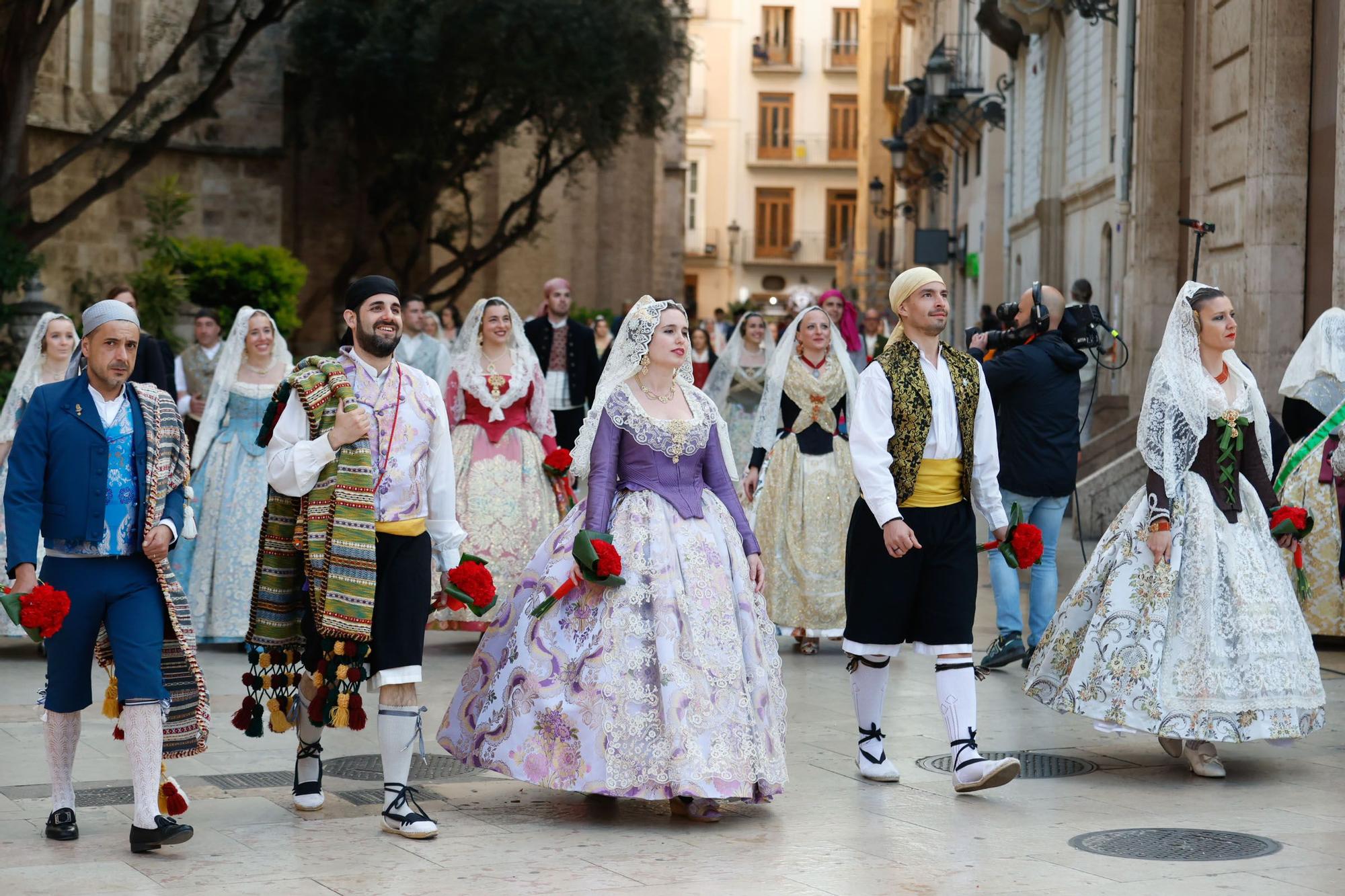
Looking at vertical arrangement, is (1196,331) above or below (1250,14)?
below

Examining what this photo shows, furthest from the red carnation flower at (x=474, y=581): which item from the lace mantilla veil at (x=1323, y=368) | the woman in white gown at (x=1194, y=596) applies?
the lace mantilla veil at (x=1323, y=368)

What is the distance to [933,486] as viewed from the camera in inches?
275

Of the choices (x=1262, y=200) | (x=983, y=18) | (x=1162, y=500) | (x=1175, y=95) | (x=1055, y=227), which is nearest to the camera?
(x=1162, y=500)

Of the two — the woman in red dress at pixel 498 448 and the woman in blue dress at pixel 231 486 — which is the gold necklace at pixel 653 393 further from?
the woman in blue dress at pixel 231 486

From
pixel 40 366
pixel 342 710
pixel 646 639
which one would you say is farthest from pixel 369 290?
pixel 40 366

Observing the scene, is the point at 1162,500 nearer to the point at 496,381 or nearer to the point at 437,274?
the point at 496,381

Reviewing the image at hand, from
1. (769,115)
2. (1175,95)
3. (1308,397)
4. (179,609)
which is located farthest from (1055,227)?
(769,115)

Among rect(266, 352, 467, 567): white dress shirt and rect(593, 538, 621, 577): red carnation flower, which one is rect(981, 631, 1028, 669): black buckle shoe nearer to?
rect(593, 538, 621, 577): red carnation flower

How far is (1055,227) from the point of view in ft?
81.8

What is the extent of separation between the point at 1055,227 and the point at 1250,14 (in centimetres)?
1153

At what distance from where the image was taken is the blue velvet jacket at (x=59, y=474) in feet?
19.4

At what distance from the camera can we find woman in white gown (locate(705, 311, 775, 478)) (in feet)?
40.3

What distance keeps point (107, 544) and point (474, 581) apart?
3.94 feet

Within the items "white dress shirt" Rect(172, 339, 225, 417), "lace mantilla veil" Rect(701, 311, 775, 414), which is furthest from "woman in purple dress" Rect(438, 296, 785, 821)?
"white dress shirt" Rect(172, 339, 225, 417)
